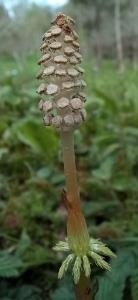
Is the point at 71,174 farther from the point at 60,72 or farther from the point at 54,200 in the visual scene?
the point at 54,200

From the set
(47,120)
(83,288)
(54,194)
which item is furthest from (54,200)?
(47,120)

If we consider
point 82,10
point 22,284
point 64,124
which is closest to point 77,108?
point 64,124

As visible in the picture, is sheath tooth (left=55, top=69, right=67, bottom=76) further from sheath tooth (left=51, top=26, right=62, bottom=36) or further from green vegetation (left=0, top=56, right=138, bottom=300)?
green vegetation (left=0, top=56, right=138, bottom=300)

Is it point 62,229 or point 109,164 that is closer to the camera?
point 62,229

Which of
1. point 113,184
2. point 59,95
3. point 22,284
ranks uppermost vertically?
point 59,95

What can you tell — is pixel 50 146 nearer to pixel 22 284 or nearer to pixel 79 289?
pixel 22 284
